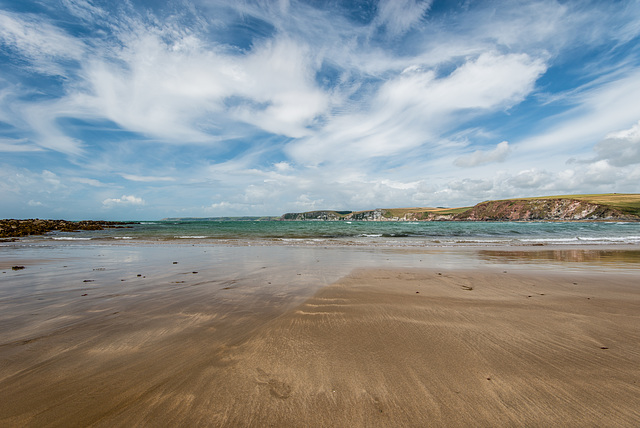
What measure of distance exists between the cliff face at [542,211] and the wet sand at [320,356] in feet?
446

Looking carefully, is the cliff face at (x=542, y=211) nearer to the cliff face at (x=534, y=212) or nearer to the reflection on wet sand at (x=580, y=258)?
the cliff face at (x=534, y=212)

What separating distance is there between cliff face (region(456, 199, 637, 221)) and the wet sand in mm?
135852

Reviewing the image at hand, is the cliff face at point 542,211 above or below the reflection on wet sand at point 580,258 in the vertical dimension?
above

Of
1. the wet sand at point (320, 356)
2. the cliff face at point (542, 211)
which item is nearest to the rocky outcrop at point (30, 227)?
the wet sand at point (320, 356)

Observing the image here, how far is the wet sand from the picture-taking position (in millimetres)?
2648

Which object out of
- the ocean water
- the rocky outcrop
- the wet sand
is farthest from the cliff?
the rocky outcrop

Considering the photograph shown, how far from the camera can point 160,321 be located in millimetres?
5254

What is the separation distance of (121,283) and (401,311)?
8525 mm

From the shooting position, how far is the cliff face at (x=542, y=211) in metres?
105

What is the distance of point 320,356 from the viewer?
3781mm

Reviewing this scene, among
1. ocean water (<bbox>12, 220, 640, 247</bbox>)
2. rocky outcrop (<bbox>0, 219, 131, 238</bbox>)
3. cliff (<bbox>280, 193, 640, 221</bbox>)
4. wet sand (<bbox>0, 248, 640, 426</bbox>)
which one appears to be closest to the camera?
wet sand (<bbox>0, 248, 640, 426</bbox>)

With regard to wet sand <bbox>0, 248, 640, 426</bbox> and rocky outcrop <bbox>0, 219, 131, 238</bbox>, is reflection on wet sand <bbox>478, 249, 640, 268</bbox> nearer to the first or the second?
wet sand <bbox>0, 248, 640, 426</bbox>

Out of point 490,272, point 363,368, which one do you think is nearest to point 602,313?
point 490,272

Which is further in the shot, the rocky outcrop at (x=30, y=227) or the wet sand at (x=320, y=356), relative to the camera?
the rocky outcrop at (x=30, y=227)
